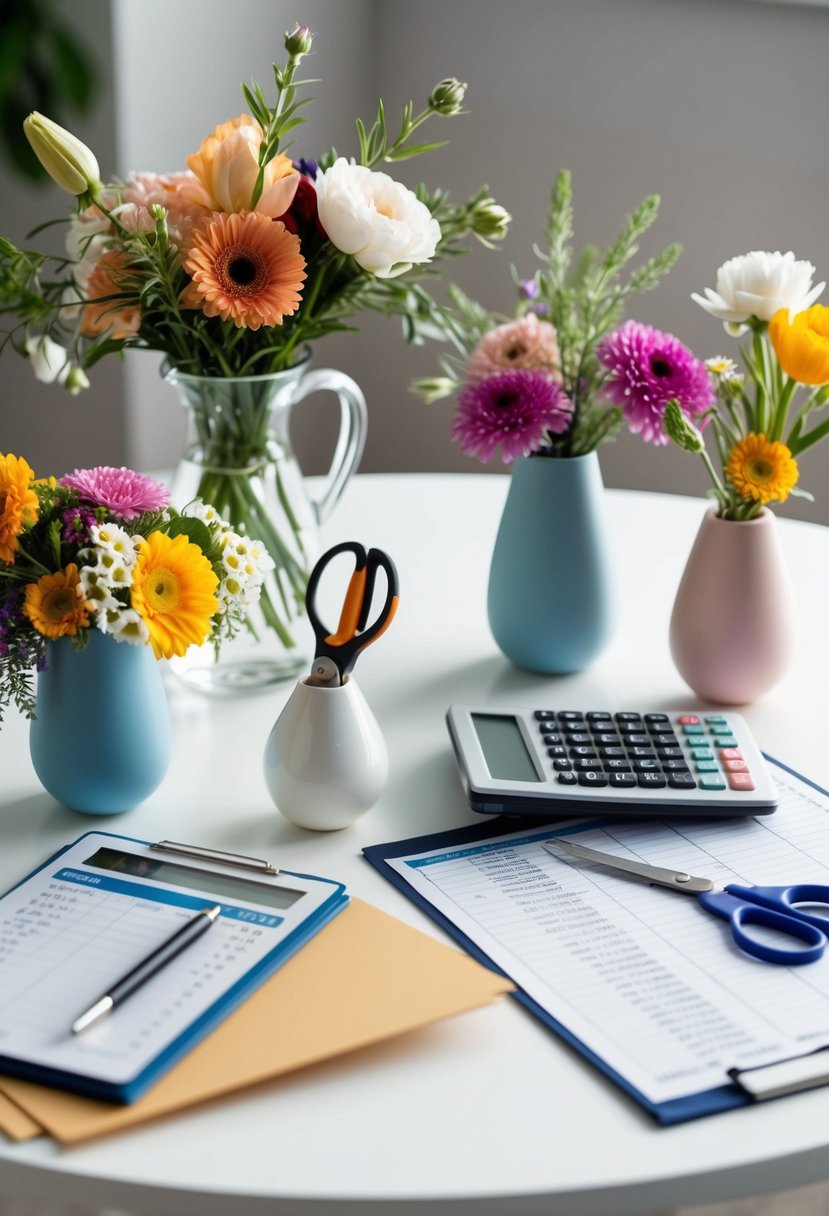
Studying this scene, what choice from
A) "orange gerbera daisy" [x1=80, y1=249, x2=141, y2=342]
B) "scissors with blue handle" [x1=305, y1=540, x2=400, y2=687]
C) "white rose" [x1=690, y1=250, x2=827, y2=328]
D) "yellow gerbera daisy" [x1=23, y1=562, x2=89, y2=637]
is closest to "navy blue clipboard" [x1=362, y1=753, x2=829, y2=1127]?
"scissors with blue handle" [x1=305, y1=540, x2=400, y2=687]

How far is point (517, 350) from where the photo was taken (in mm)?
1054

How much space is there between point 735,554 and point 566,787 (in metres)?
0.26

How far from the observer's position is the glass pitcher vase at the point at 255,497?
1.03 meters

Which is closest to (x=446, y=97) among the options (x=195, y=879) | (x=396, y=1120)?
(x=195, y=879)

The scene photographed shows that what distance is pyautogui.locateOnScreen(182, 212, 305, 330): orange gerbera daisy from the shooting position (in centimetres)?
90

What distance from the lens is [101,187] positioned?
956 mm

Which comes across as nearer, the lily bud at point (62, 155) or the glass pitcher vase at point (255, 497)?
the lily bud at point (62, 155)

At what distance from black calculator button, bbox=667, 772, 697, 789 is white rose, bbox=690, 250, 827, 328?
0.35 meters

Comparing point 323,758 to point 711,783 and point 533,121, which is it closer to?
point 711,783

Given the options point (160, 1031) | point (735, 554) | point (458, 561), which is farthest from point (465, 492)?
point (160, 1031)

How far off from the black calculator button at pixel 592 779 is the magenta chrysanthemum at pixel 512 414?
262 mm

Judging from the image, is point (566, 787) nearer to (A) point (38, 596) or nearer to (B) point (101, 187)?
(A) point (38, 596)

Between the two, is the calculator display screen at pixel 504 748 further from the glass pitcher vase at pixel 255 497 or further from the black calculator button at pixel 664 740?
the glass pitcher vase at pixel 255 497

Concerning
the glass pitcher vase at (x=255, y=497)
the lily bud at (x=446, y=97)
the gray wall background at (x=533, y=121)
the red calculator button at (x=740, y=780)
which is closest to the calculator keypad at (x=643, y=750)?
the red calculator button at (x=740, y=780)
